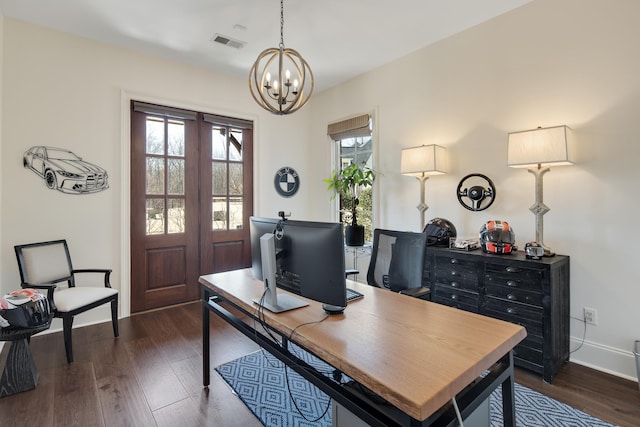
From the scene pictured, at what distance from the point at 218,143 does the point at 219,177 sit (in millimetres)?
443

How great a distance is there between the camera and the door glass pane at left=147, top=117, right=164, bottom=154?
3.61 meters

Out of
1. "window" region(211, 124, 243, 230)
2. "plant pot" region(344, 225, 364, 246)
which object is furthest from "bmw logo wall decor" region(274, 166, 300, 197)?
"plant pot" region(344, 225, 364, 246)

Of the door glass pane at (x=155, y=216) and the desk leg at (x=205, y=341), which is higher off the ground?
the door glass pane at (x=155, y=216)

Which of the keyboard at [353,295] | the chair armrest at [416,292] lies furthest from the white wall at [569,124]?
the keyboard at [353,295]

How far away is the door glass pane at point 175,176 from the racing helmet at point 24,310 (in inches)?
68.5

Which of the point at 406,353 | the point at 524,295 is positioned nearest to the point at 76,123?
the point at 406,353

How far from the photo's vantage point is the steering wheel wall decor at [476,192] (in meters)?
2.91

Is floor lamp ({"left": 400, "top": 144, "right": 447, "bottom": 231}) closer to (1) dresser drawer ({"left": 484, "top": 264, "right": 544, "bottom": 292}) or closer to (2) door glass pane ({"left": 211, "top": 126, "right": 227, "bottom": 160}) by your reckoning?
(1) dresser drawer ({"left": 484, "top": 264, "right": 544, "bottom": 292})

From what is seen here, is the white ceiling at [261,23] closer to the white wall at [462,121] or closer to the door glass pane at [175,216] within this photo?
the white wall at [462,121]

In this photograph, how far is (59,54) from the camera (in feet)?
10.1

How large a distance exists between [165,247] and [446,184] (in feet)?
10.6

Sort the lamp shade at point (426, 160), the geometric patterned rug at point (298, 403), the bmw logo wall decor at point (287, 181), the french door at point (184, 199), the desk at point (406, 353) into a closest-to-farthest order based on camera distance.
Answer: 1. the desk at point (406, 353)
2. the geometric patterned rug at point (298, 403)
3. the lamp shade at point (426, 160)
4. the french door at point (184, 199)
5. the bmw logo wall decor at point (287, 181)

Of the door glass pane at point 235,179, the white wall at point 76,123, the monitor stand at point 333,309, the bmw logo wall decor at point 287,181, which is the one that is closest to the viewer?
the monitor stand at point 333,309

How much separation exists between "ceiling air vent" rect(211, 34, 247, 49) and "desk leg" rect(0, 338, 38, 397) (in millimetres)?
2995
